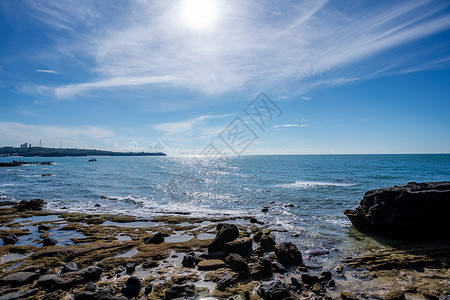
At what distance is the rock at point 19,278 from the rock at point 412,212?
22.8 meters

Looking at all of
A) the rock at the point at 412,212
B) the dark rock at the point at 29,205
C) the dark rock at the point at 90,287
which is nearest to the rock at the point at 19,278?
the dark rock at the point at 90,287

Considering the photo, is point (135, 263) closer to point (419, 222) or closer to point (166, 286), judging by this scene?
point (166, 286)

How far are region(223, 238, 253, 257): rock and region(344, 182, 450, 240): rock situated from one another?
36.6 ft

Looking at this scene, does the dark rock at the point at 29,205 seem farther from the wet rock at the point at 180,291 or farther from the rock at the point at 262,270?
→ the rock at the point at 262,270

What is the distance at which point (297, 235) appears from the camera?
722 inches

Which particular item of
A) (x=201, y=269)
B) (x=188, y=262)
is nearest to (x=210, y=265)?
(x=201, y=269)

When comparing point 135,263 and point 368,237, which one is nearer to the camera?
point 135,263

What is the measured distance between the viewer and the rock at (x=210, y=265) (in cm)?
1238

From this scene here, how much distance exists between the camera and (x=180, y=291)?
10000 millimetres

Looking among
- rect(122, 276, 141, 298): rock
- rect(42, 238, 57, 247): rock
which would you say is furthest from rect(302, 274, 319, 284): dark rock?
rect(42, 238, 57, 247): rock

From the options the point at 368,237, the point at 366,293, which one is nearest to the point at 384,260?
the point at 366,293

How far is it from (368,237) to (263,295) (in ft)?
41.8

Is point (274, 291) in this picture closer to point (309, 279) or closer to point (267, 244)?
point (309, 279)

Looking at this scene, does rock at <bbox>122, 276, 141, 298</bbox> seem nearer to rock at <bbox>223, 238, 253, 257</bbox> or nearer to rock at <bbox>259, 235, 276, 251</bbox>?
rock at <bbox>223, 238, 253, 257</bbox>
